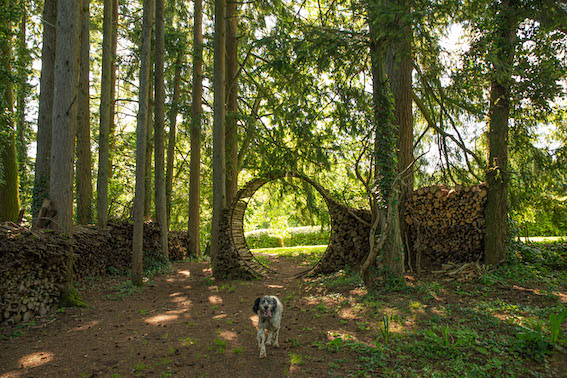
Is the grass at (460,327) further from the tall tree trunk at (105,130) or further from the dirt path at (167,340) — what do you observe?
the tall tree trunk at (105,130)

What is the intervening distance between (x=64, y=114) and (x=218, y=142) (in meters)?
3.67

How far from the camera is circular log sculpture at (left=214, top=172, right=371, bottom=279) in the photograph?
8.59 metres

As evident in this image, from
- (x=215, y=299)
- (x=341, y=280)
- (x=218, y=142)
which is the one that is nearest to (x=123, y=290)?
(x=215, y=299)

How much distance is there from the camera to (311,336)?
465 cm

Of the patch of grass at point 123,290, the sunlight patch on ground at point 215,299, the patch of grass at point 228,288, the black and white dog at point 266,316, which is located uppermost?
the black and white dog at point 266,316

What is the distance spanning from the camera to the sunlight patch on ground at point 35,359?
157 inches

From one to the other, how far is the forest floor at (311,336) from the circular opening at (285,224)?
3.26 m

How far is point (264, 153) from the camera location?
10148mm

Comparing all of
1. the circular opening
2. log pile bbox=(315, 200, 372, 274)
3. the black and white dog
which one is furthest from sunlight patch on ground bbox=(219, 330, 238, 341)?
the circular opening

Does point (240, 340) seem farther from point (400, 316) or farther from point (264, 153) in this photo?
point (264, 153)

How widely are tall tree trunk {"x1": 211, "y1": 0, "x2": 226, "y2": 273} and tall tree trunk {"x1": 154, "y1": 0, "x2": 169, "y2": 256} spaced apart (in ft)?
5.34

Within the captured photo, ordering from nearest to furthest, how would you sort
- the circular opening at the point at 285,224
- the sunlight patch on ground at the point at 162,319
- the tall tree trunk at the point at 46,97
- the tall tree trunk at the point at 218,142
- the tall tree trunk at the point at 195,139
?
1. the sunlight patch on ground at the point at 162,319
2. the tall tree trunk at the point at 46,97
3. the tall tree trunk at the point at 218,142
4. the circular opening at the point at 285,224
5. the tall tree trunk at the point at 195,139

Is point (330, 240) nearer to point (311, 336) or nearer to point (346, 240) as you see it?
point (346, 240)

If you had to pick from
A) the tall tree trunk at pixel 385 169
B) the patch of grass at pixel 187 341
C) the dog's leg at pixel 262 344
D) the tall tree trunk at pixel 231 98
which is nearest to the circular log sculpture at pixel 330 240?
the tall tree trunk at pixel 385 169
